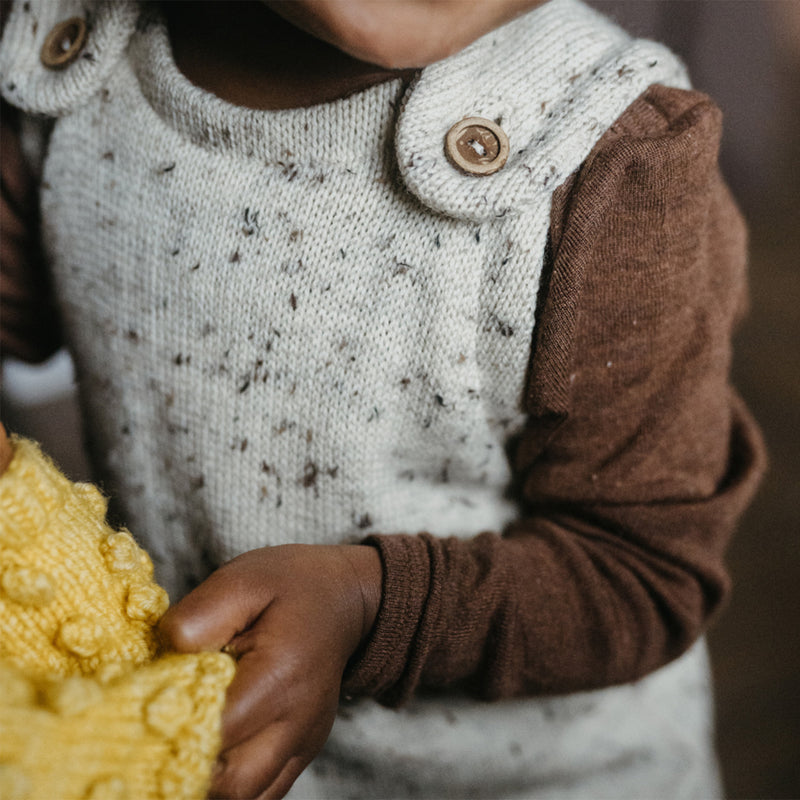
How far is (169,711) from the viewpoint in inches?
12.0

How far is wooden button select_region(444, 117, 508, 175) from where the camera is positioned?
0.42 meters

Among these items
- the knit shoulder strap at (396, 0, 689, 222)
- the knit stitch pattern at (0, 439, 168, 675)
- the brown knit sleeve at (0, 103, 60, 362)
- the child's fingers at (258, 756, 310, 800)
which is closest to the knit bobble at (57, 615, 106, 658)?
the knit stitch pattern at (0, 439, 168, 675)

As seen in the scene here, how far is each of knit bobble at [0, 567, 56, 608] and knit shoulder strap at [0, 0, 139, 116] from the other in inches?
13.3

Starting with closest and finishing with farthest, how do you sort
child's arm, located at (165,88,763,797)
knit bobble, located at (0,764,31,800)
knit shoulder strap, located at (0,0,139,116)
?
knit bobble, located at (0,764,31,800) → child's arm, located at (165,88,763,797) → knit shoulder strap, located at (0,0,139,116)

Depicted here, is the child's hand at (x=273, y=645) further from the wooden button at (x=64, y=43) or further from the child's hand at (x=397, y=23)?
the wooden button at (x=64, y=43)

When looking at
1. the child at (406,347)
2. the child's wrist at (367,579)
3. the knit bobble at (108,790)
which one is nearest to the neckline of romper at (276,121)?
the child at (406,347)

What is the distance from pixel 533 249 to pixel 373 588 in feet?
0.67

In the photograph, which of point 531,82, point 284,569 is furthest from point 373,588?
point 531,82

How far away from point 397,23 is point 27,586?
0.30m

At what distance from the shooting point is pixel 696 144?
0.45m

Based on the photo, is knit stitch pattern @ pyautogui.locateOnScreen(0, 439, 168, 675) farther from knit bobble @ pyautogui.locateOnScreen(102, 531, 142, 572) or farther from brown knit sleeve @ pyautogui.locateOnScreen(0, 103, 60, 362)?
brown knit sleeve @ pyautogui.locateOnScreen(0, 103, 60, 362)

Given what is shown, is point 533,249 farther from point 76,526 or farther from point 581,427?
point 76,526

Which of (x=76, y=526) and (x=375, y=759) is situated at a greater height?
(x=76, y=526)

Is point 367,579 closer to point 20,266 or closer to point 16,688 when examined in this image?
point 16,688
